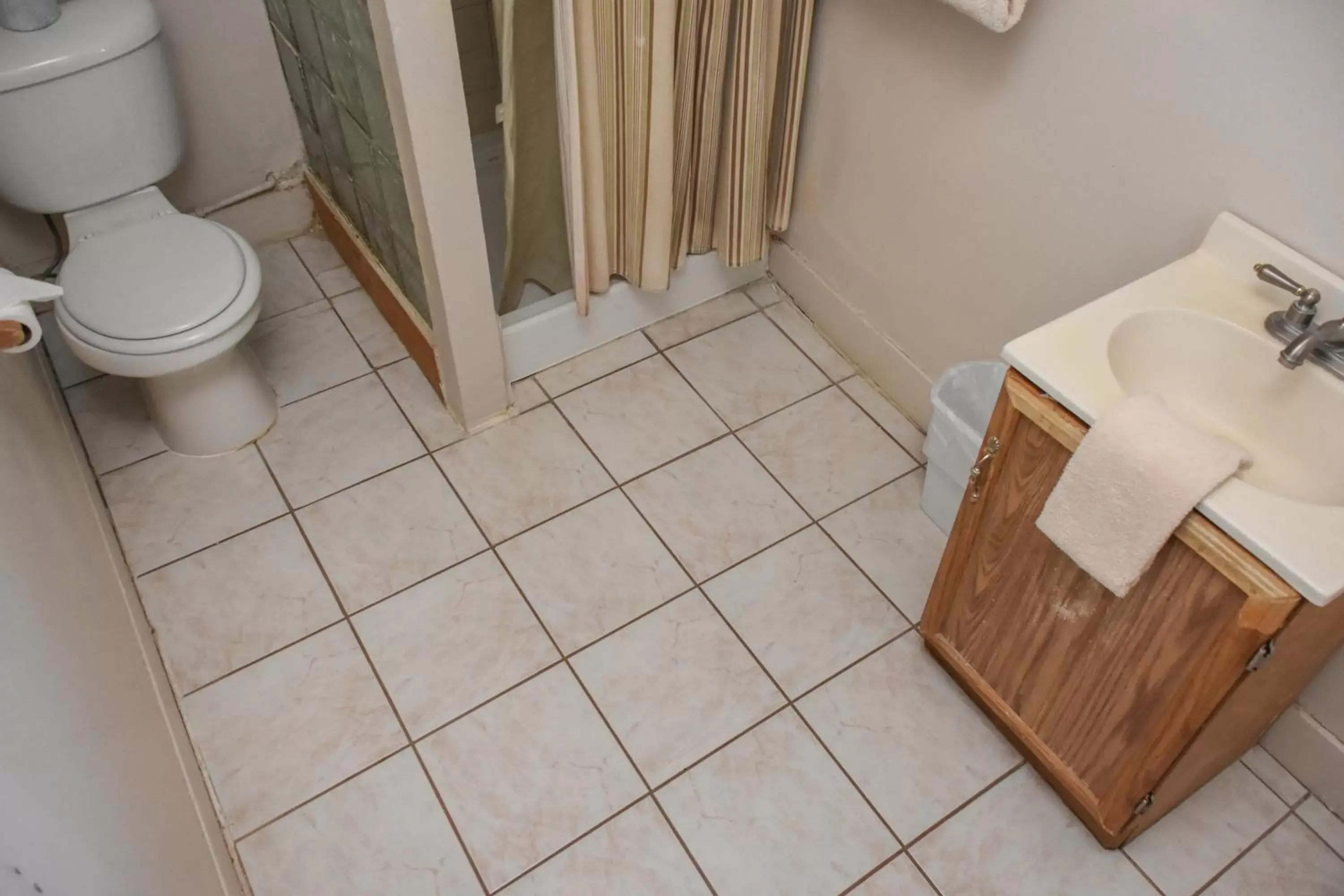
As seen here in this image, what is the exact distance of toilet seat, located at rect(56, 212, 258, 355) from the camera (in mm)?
1736

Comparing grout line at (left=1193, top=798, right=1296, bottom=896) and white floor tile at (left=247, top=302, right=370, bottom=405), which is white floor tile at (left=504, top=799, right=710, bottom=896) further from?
white floor tile at (left=247, top=302, right=370, bottom=405)

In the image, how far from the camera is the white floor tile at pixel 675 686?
166 centimetres

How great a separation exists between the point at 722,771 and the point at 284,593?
87 cm

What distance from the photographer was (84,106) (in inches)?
73.0

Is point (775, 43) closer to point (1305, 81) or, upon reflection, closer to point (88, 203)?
point (1305, 81)

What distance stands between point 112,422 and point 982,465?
5.84ft

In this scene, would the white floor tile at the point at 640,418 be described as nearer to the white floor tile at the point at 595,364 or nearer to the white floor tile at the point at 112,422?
the white floor tile at the point at 595,364

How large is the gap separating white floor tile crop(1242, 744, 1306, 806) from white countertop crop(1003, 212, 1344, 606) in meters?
0.64

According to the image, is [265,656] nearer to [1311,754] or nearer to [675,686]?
[675,686]

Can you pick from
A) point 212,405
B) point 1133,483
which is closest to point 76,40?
point 212,405

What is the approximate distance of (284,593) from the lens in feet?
6.04

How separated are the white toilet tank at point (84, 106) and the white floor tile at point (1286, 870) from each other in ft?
7.64

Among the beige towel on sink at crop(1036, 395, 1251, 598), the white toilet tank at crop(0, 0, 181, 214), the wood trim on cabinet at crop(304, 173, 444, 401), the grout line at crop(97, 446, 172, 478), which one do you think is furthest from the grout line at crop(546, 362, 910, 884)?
the white toilet tank at crop(0, 0, 181, 214)

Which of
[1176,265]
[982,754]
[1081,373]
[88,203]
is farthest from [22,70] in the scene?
[982,754]
